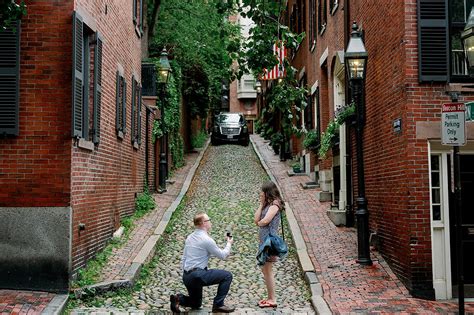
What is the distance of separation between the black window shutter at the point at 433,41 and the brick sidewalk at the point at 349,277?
10.7ft

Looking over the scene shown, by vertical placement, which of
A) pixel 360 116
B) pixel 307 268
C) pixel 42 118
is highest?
pixel 360 116

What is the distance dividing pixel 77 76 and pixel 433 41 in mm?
5397

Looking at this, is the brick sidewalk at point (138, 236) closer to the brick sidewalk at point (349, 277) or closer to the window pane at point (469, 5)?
the brick sidewalk at point (349, 277)

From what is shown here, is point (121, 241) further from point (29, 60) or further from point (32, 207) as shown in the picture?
point (29, 60)

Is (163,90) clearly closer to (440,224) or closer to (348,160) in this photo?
(348,160)

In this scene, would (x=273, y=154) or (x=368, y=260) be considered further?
(x=273, y=154)

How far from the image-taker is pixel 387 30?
1022 centimetres

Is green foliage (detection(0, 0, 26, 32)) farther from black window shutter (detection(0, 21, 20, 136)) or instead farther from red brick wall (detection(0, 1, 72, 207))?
red brick wall (detection(0, 1, 72, 207))

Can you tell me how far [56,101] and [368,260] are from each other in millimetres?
5773

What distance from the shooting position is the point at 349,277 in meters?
9.84

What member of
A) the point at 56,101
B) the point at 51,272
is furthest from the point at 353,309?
the point at 56,101

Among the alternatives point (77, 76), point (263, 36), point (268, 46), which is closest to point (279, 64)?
point (268, 46)

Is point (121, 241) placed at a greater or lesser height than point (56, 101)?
lesser

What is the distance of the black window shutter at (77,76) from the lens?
28.7 feet
